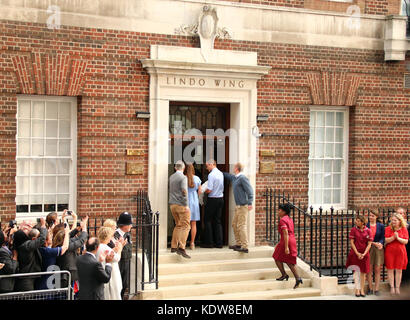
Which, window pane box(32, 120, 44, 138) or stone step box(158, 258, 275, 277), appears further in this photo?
window pane box(32, 120, 44, 138)

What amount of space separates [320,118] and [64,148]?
599 cm

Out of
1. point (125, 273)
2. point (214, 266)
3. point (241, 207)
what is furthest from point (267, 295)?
point (125, 273)

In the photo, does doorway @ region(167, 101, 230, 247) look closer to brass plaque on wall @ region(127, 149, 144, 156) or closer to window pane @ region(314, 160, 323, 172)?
brass plaque on wall @ region(127, 149, 144, 156)

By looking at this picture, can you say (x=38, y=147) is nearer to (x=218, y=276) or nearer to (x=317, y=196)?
(x=218, y=276)

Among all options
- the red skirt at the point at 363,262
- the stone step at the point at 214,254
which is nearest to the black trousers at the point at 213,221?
the stone step at the point at 214,254

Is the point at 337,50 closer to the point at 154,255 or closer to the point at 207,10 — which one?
the point at 207,10

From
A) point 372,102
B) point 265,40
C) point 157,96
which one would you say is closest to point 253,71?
point 265,40

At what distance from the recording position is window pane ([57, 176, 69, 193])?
13375mm

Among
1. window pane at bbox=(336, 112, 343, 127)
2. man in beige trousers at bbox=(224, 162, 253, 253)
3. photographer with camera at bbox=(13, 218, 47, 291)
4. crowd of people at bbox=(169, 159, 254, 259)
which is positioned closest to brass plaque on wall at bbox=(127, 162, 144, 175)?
crowd of people at bbox=(169, 159, 254, 259)

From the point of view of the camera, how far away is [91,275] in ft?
29.1

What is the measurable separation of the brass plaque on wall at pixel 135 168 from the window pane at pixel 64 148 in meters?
1.22

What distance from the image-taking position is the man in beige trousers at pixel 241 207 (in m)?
13.5

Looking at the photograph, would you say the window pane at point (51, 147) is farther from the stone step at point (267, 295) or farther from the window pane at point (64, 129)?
the stone step at point (267, 295)

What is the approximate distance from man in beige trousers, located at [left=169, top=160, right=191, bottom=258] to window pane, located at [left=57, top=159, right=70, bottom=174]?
6.92 feet
